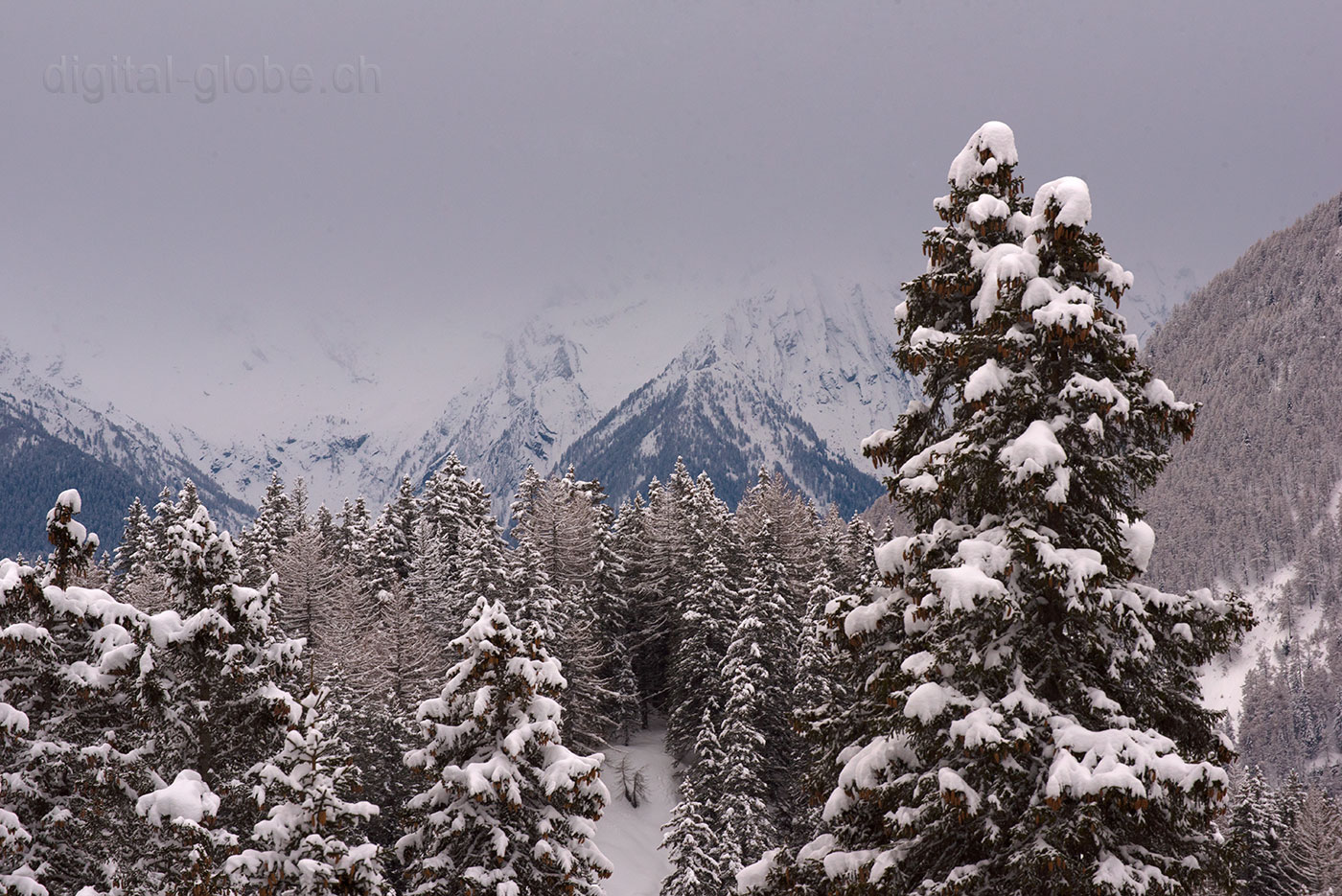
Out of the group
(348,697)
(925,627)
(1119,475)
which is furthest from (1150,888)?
(348,697)

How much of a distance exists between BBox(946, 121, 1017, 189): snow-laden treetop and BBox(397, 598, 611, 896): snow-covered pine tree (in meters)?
11.4

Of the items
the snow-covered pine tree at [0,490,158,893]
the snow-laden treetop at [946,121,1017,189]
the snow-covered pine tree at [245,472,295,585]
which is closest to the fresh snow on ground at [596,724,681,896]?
the snow-covered pine tree at [245,472,295,585]

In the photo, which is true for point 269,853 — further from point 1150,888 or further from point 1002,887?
point 1150,888

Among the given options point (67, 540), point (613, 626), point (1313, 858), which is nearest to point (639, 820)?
point (613, 626)

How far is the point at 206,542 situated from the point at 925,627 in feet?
39.0

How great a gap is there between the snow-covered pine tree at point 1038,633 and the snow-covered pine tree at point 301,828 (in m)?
8.42

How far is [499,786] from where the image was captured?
17031 mm

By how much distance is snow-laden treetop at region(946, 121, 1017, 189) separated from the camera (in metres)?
11.5

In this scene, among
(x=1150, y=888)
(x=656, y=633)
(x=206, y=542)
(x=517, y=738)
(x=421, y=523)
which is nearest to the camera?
(x=1150, y=888)

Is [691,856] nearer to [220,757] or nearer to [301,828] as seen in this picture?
[301,828]

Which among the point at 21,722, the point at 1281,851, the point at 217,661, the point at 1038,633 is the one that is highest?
the point at 217,661

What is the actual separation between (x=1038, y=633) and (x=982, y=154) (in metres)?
5.87

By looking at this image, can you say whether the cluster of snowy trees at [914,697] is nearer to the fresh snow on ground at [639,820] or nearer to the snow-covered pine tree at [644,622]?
the fresh snow on ground at [639,820]

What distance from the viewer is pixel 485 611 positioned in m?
18.3
